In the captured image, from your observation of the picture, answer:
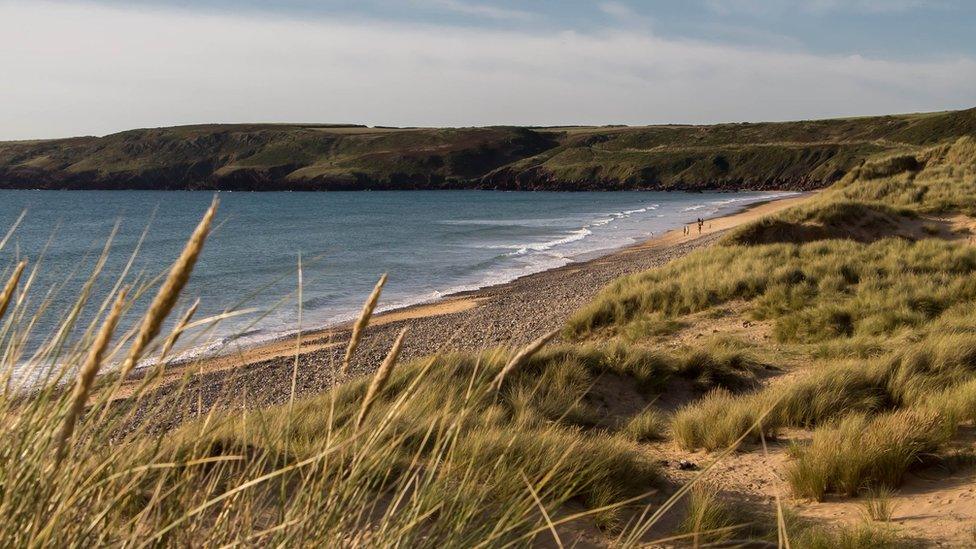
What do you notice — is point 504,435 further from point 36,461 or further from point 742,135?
point 742,135

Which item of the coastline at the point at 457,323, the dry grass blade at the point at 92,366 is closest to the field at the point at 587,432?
the dry grass blade at the point at 92,366

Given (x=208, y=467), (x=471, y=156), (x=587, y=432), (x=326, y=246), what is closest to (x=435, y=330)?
(x=587, y=432)

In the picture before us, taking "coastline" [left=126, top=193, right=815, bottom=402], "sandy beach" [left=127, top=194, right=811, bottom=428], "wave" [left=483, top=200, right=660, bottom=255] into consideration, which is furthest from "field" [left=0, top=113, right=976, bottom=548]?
"wave" [left=483, top=200, right=660, bottom=255]

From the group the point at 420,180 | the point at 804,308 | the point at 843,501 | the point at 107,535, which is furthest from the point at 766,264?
the point at 420,180

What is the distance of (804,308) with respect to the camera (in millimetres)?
12531

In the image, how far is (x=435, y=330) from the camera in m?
19.5

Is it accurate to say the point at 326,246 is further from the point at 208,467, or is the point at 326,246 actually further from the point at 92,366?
the point at 92,366

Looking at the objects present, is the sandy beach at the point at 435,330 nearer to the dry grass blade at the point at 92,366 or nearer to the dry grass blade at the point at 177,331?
the dry grass blade at the point at 177,331

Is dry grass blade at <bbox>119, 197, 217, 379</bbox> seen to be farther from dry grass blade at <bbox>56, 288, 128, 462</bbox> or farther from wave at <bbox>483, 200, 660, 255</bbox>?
wave at <bbox>483, 200, 660, 255</bbox>

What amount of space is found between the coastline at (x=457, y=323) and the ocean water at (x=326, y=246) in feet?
3.68

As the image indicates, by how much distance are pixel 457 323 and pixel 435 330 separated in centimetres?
102

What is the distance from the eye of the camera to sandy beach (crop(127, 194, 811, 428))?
46.3ft

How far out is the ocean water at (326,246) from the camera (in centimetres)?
2341

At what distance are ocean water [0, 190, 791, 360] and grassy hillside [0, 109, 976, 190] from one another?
25.7 metres
